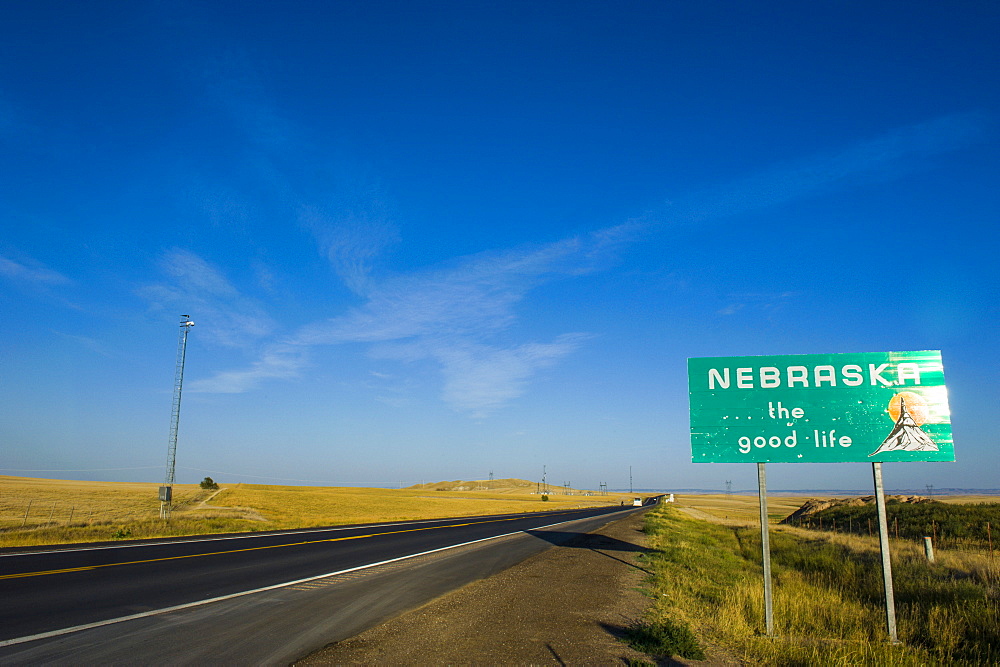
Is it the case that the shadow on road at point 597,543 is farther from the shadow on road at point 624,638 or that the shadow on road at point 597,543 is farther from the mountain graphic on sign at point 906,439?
the mountain graphic on sign at point 906,439

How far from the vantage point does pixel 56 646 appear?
6.93 meters

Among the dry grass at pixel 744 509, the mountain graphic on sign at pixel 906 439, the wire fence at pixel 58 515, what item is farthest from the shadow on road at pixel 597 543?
the dry grass at pixel 744 509

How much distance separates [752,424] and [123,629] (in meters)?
9.91

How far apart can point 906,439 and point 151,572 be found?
15191 mm

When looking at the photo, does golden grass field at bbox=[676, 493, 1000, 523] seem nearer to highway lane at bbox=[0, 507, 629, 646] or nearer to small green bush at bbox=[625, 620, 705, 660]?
highway lane at bbox=[0, 507, 629, 646]

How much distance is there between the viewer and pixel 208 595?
34.2 feet

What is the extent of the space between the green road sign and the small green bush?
258cm

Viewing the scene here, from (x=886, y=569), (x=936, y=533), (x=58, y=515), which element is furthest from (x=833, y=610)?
(x=58, y=515)

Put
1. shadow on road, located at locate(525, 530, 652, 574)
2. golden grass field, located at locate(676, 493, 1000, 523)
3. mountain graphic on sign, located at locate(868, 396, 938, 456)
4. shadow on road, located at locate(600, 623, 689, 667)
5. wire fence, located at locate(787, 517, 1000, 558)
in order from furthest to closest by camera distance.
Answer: golden grass field, located at locate(676, 493, 1000, 523)
wire fence, located at locate(787, 517, 1000, 558)
shadow on road, located at locate(525, 530, 652, 574)
mountain graphic on sign, located at locate(868, 396, 938, 456)
shadow on road, located at locate(600, 623, 689, 667)

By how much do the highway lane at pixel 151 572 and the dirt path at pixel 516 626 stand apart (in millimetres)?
4092

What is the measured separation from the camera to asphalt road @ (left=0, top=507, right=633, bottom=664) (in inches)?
283

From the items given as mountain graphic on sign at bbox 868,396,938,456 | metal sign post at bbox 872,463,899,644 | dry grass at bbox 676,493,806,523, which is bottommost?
dry grass at bbox 676,493,806,523

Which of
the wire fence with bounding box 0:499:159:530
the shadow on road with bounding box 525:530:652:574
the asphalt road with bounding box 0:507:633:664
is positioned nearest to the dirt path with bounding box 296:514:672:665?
the asphalt road with bounding box 0:507:633:664

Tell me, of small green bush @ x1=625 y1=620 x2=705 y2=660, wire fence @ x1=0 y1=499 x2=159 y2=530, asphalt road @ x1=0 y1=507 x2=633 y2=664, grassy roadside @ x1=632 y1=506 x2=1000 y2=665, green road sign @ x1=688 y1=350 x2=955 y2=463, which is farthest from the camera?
wire fence @ x1=0 y1=499 x2=159 y2=530
